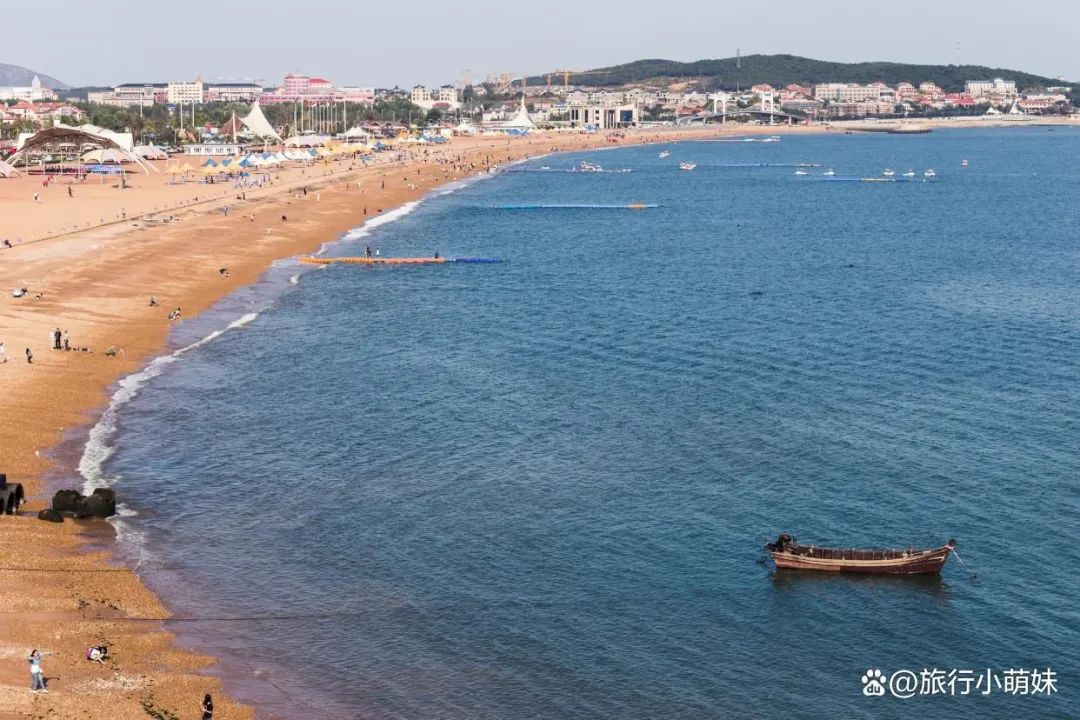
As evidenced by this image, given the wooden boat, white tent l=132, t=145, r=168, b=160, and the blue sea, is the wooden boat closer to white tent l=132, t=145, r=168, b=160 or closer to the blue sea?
the blue sea

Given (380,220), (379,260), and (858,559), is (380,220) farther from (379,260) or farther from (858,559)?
(858,559)

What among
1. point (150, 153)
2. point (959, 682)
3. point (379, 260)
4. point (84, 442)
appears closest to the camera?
point (959, 682)

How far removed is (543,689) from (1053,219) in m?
139

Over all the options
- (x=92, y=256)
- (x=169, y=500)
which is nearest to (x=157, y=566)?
(x=169, y=500)

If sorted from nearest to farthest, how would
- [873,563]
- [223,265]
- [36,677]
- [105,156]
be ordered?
[36,677], [873,563], [223,265], [105,156]

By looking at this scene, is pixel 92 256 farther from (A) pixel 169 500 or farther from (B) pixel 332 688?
(B) pixel 332 688

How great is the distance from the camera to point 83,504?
43.4 metres

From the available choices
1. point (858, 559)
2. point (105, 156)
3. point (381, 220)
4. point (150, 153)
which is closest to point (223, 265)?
point (381, 220)

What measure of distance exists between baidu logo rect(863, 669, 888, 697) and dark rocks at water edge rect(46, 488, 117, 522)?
1002 inches

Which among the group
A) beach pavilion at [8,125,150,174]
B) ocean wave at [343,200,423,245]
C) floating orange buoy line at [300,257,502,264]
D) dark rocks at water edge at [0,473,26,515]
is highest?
beach pavilion at [8,125,150,174]

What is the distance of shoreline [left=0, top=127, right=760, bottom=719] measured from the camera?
32031 mm

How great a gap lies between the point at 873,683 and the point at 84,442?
109 ft

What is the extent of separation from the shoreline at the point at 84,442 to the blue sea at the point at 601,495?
49.8 inches

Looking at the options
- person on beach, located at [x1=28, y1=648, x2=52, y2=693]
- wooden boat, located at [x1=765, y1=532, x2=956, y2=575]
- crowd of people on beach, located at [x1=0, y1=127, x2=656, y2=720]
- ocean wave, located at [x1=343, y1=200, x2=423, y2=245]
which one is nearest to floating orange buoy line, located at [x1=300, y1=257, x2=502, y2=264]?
crowd of people on beach, located at [x1=0, y1=127, x2=656, y2=720]
